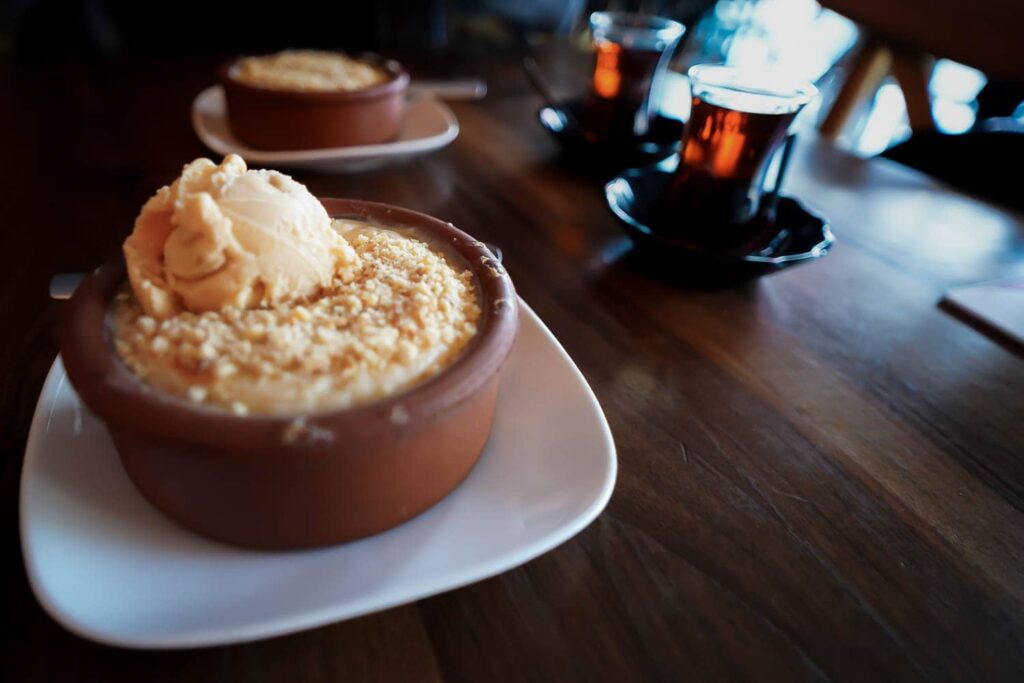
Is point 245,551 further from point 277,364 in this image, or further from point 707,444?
point 707,444

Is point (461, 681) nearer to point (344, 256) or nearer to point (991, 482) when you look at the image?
point (344, 256)

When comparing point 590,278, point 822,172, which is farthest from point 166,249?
point 822,172

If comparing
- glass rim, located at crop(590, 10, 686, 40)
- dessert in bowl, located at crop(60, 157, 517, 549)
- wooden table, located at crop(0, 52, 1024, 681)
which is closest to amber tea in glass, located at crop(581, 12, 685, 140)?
glass rim, located at crop(590, 10, 686, 40)

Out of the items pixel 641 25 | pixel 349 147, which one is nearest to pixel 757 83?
pixel 641 25

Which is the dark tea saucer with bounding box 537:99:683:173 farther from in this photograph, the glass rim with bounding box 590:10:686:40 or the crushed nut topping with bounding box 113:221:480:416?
the crushed nut topping with bounding box 113:221:480:416

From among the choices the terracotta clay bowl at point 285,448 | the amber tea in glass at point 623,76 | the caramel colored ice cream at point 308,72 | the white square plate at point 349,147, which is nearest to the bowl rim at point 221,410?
the terracotta clay bowl at point 285,448

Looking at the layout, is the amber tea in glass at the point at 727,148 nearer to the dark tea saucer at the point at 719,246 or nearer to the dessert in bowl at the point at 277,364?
the dark tea saucer at the point at 719,246
